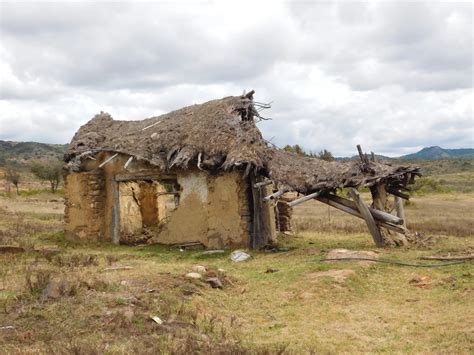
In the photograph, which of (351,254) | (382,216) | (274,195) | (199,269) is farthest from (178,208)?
(382,216)

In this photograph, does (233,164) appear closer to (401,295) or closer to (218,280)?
(218,280)

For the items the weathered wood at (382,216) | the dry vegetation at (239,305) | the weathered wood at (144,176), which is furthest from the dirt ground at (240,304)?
the weathered wood at (144,176)

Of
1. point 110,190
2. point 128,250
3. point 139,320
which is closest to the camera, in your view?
point 139,320

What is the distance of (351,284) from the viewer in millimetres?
9602

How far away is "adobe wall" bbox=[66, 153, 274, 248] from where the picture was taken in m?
13.9

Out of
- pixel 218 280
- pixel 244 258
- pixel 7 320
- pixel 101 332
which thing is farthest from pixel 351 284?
pixel 7 320

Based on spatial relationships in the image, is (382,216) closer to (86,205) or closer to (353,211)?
(353,211)

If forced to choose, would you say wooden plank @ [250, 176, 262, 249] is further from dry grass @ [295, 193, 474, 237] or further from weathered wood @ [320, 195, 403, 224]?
dry grass @ [295, 193, 474, 237]

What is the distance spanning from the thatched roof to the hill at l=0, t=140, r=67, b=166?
232 feet

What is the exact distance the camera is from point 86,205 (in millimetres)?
15773

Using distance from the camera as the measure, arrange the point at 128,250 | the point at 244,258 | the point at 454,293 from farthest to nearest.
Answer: the point at 128,250, the point at 244,258, the point at 454,293

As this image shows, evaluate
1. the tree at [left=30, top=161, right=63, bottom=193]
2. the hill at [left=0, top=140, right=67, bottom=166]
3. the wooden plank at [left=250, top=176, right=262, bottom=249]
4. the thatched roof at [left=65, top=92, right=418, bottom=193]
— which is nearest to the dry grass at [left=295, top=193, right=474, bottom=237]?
the thatched roof at [left=65, top=92, right=418, bottom=193]

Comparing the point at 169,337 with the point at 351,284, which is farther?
the point at 351,284

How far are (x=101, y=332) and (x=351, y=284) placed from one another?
4.65 metres
